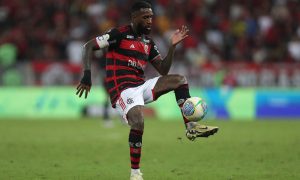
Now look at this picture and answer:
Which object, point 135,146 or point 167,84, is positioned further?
point 167,84

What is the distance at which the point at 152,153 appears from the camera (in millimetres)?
13602

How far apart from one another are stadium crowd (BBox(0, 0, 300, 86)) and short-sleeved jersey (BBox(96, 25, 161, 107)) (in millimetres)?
14851

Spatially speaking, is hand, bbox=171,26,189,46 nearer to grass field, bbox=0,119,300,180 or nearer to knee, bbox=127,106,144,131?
knee, bbox=127,106,144,131

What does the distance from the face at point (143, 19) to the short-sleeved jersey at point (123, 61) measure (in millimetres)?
139

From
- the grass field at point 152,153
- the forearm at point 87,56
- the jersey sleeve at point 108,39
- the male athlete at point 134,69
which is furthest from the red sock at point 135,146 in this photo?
the jersey sleeve at point 108,39

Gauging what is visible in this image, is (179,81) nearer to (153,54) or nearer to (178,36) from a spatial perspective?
(178,36)

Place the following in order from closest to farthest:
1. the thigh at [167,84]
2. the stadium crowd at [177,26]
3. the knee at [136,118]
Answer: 1. the knee at [136,118]
2. the thigh at [167,84]
3. the stadium crowd at [177,26]

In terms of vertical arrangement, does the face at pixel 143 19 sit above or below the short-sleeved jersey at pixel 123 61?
above

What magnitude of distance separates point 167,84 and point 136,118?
0.74m

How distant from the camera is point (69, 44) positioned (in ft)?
84.2

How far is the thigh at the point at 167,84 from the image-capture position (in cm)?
976

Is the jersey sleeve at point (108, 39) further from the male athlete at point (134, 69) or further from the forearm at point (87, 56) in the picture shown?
the forearm at point (87, 56)

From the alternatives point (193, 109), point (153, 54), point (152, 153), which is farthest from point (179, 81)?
point (152, 153)

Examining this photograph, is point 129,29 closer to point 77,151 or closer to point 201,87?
point 77,151
